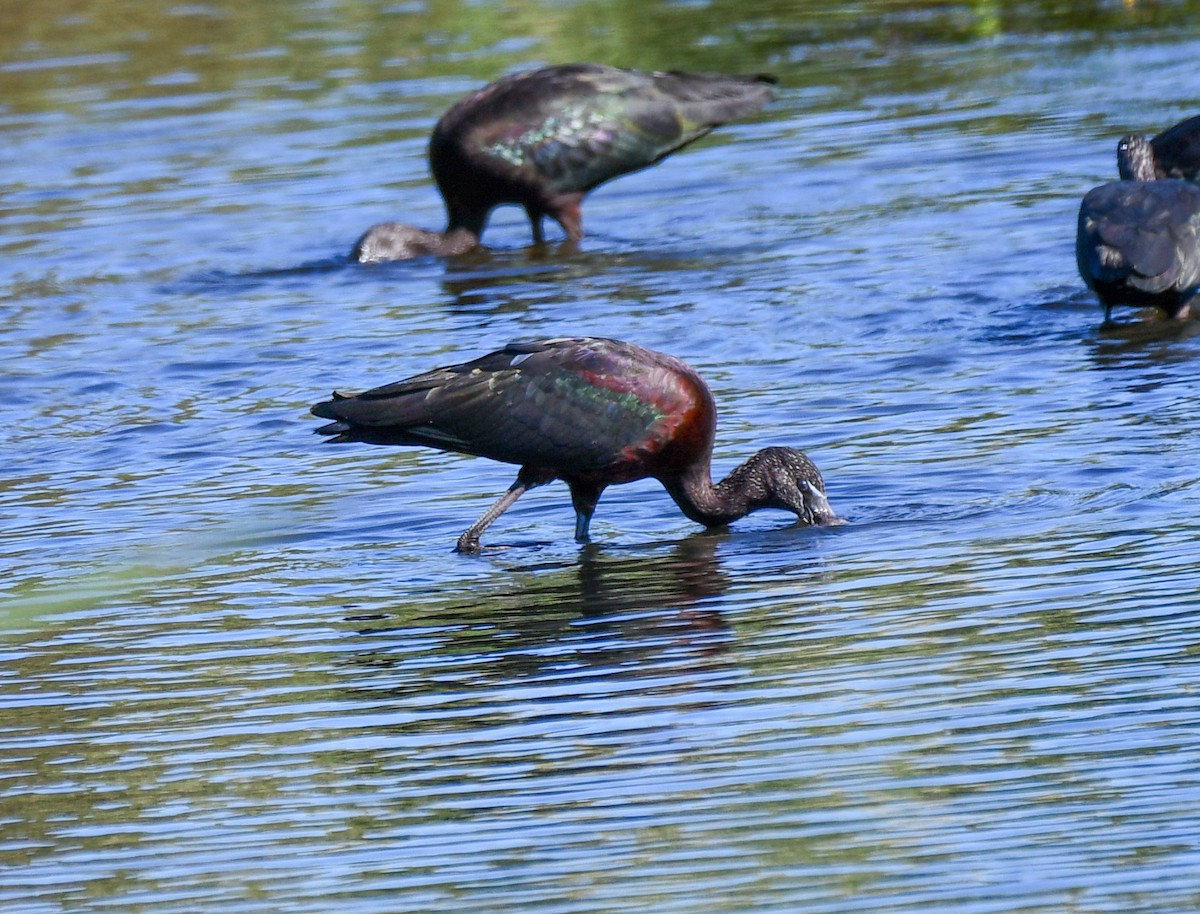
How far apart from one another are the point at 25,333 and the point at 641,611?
6.27 m

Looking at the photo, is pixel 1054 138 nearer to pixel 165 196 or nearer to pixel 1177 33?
pixel 1177 33

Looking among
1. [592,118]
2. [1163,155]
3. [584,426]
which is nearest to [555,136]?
[592,118]

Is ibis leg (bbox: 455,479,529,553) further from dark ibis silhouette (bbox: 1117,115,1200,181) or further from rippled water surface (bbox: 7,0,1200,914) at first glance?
dark ibis silhouette (bbox: 1117,115,1200,181)

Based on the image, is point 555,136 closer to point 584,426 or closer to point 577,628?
point 584,426

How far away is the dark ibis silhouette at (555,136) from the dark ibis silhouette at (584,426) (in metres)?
5.57

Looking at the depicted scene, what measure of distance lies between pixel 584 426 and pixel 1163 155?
17.6ft

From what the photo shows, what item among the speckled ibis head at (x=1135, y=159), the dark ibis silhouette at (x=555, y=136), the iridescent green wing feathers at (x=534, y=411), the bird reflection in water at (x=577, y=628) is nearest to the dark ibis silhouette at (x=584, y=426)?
the iridescent green wing feathers at (x=534, y=411)

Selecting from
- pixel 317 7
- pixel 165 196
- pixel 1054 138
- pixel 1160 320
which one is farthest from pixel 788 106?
pixel 317 7

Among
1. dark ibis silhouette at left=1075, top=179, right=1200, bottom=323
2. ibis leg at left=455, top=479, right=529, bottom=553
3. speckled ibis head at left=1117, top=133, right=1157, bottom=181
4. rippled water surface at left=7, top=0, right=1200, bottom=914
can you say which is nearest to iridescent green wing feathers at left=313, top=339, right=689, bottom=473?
ibis leg at left=455, top=479, right=529, bottom=553

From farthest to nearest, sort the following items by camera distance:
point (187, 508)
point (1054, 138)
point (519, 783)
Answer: point (1054, 138), point (187, 508), point (519, 783)

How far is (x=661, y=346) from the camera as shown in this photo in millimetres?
11141

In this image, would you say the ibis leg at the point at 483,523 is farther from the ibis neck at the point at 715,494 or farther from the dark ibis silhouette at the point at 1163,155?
the dark ibis silhouette at the point at 1163,155

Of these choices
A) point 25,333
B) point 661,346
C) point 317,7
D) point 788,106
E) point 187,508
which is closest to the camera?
point 187,508

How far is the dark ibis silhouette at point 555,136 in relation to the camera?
46.2 feet
